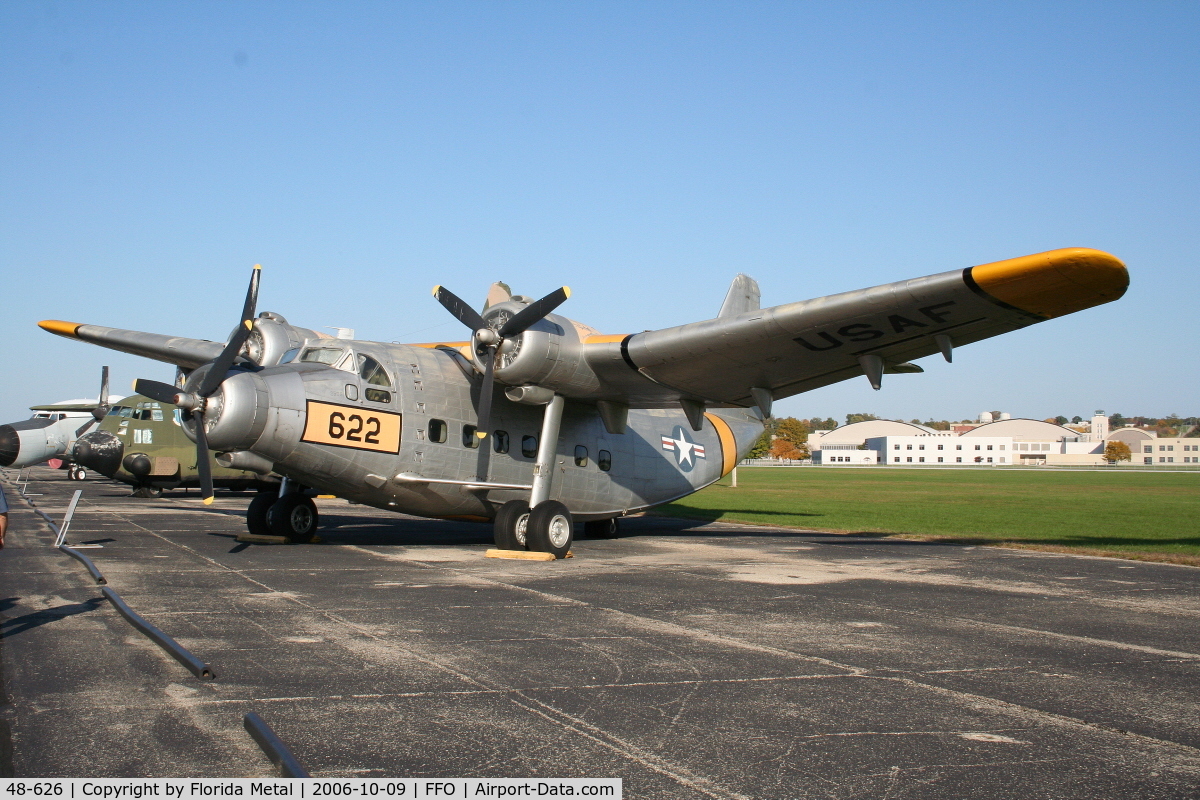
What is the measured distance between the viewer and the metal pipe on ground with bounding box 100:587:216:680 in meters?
5.99

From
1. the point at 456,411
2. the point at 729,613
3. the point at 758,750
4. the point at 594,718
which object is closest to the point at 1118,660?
the point at 729,613

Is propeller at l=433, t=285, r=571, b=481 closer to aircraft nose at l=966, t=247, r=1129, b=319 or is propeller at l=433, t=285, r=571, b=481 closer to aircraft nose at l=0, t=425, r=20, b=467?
aircraft nose at l=966, t=247, r=1129, b=319

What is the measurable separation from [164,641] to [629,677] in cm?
363

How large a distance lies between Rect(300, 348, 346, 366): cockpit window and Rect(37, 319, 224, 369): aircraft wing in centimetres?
576

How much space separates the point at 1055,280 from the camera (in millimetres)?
10297

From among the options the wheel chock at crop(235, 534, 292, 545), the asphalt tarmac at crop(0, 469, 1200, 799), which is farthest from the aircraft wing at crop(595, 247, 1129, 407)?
the wheel chock at crop(235, 534, 292, 545)

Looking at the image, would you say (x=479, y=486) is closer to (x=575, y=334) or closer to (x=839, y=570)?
(x=575, y=334)

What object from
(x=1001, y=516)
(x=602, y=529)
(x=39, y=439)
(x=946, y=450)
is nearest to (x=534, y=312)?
(x=602, y=529)

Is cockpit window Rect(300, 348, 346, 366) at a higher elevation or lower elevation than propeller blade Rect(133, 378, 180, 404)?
higher

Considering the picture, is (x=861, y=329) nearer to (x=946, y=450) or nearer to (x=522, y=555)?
(x=522, y=555)

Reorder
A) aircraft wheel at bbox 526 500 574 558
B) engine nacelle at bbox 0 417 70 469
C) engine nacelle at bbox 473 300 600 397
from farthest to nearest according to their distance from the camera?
engine nacelle at bbox 0 417 70 469, aircraft wheel at bbox 526 500 574 558, engine nacelle at bbox 473 300 600 397

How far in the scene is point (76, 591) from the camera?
9.73 meters

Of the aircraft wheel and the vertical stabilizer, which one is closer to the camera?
the aircraft wheel

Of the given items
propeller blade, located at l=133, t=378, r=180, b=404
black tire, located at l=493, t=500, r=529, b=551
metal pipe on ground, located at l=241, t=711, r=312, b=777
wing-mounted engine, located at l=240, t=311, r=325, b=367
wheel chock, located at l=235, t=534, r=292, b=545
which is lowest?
wheel chock, located at l=235, t=534, r=292, b=545
